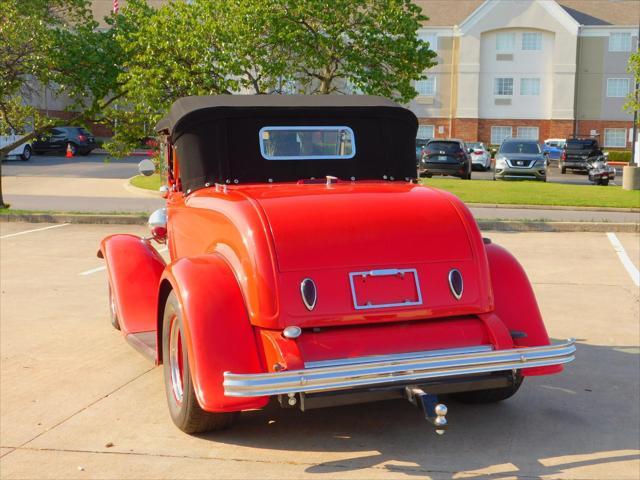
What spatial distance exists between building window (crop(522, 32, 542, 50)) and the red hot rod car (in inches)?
2237

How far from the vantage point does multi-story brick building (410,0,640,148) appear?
195ft

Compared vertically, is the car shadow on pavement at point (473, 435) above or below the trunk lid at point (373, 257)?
below

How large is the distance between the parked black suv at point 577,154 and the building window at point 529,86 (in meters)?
19.2

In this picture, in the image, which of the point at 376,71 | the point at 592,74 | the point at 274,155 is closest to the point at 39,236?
the point at 376,71

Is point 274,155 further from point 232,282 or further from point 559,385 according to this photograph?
point 559,385

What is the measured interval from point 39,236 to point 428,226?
10.7 metres

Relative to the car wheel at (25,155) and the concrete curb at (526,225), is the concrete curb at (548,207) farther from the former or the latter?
the car wheel at (25,155)

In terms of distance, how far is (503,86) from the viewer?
60.5 meters

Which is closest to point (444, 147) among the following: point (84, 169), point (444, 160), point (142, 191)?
point (444, 160)

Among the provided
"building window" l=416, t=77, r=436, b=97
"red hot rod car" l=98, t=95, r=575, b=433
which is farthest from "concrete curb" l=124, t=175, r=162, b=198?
"building window" l=416, t=77, r=436, b=97

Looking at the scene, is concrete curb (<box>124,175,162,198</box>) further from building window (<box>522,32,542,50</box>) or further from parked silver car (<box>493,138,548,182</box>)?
building window (<box>522,32,542,50</box>)

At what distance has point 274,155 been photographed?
20.5 feet

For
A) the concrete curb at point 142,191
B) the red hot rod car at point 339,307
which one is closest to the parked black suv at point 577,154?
the concrete curb at point 142,191

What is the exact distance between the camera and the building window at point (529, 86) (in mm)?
60031
